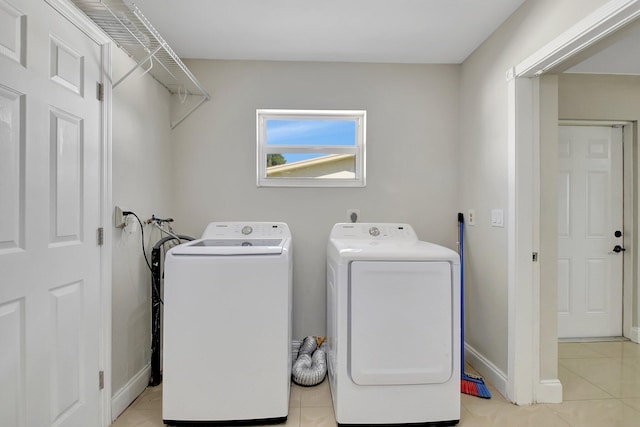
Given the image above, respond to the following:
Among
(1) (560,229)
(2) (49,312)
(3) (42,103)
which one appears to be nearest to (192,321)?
(2) (49,312)

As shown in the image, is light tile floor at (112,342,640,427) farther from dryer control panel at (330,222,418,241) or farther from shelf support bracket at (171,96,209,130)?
shelf support bracket at (171,96,209,130)

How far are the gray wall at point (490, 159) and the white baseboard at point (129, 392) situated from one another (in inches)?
90.6

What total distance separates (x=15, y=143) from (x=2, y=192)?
20 centimetres

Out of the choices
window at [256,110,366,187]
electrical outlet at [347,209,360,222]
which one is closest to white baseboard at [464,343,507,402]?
electrical outlet at [347,209,360,222]

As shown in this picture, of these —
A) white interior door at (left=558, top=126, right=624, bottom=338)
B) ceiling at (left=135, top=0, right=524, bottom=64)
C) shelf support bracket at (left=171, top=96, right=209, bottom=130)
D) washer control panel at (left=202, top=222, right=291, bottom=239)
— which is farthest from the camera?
white interior door at (left=558, top=126, right=624, bottom=338)

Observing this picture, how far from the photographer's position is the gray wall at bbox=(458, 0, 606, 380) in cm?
196

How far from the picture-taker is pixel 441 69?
9.11 ft

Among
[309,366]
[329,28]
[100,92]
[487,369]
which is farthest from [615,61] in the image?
[100,92]

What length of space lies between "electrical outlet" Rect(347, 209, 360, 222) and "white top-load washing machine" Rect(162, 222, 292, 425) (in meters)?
1.04

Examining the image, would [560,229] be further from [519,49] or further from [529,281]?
[519,49]

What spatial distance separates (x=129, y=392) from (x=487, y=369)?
231 centimetres

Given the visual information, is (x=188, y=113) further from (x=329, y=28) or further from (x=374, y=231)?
(x=374, y=231)

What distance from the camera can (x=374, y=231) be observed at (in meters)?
2.56

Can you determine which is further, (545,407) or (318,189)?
(318,189)
